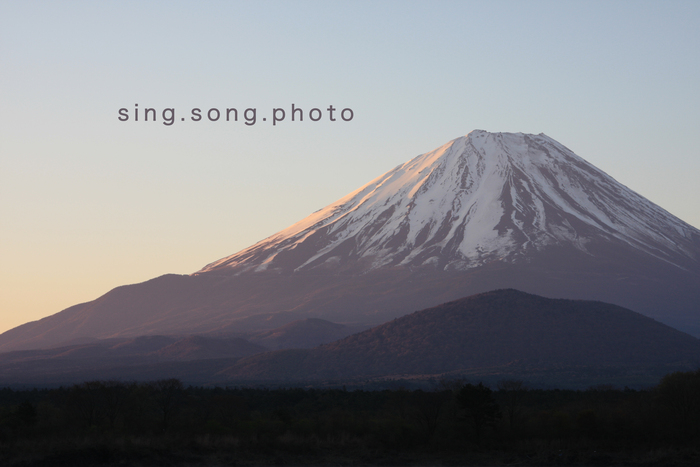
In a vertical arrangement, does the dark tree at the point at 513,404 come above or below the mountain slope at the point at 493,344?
below

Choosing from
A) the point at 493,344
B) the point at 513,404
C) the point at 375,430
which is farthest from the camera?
the point at 493,344

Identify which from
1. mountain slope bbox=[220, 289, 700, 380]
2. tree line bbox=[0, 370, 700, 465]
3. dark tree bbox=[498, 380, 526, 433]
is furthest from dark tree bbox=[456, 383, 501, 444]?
mountain slope bbox=[220, 289, 700, 380]

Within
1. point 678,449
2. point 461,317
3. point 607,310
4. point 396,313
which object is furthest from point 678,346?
point 678,449

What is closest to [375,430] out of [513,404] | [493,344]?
[513,404]

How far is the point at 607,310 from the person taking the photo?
140000 mm

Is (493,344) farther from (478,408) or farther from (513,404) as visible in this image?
(478,408)

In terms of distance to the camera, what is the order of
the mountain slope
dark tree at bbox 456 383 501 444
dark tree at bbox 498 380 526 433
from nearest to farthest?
dark tree at bbox 456 383 501 444 → dark tree at bbox 498 380 526 433 → the mountain slope

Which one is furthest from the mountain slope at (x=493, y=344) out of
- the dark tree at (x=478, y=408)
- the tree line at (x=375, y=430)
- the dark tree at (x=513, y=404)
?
the dark tree at (x=478, y=408)

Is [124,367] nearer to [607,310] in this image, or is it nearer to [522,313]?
[522,313]

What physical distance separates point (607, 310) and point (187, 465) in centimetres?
11880

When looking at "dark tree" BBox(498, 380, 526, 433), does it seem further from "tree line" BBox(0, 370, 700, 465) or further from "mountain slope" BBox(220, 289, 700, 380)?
"mountain slope" BBox(220, 289, 700, 380)

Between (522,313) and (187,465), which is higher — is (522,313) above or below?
above

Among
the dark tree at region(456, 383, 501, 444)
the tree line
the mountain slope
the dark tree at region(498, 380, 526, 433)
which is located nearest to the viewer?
the tree line

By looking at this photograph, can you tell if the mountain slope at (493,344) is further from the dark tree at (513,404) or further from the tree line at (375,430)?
the tree line at (375,430)
